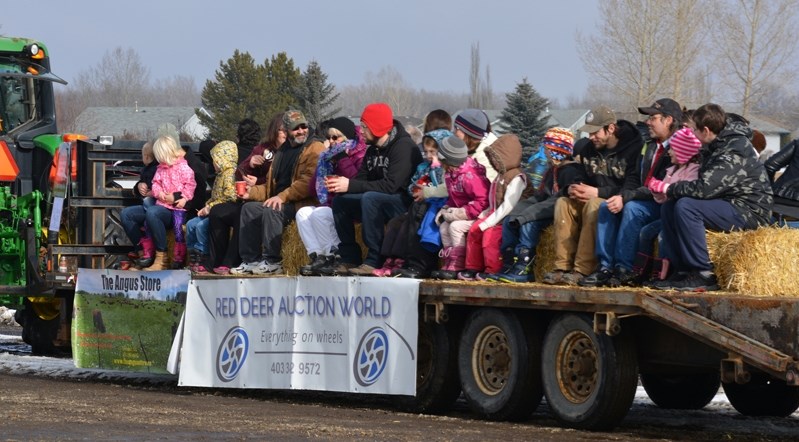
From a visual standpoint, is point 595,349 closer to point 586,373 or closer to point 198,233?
point 586,373

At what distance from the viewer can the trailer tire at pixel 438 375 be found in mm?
12406

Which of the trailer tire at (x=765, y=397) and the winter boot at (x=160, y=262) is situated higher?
the winter boot at (x=160, y=262)

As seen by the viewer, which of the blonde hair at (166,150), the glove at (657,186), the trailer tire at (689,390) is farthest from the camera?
the blonde hair at (166,150)

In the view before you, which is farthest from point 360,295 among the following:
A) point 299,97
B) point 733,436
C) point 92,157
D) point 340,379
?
point 299,97

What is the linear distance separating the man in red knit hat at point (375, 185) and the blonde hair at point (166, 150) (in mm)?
2967

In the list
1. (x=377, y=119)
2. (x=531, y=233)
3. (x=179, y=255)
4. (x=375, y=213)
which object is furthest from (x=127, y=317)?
(x=531, y=233)

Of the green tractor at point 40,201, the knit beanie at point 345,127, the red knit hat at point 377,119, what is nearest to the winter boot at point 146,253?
the green tractor at point 40,201

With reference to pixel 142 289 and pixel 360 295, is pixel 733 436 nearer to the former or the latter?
pixel 360 295

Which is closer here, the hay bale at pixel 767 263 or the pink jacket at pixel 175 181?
the hay bale at pixel 767 263

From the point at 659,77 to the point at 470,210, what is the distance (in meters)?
32.6

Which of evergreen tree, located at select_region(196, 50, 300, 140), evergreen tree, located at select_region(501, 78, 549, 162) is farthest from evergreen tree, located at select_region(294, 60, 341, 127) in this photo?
evergreen tree, located at select_region(501, 78, 549, 162)

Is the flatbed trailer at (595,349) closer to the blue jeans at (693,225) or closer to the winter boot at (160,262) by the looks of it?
the blue jeans at (693,225)

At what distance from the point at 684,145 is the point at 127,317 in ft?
23.6

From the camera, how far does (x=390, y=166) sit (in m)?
13.2
